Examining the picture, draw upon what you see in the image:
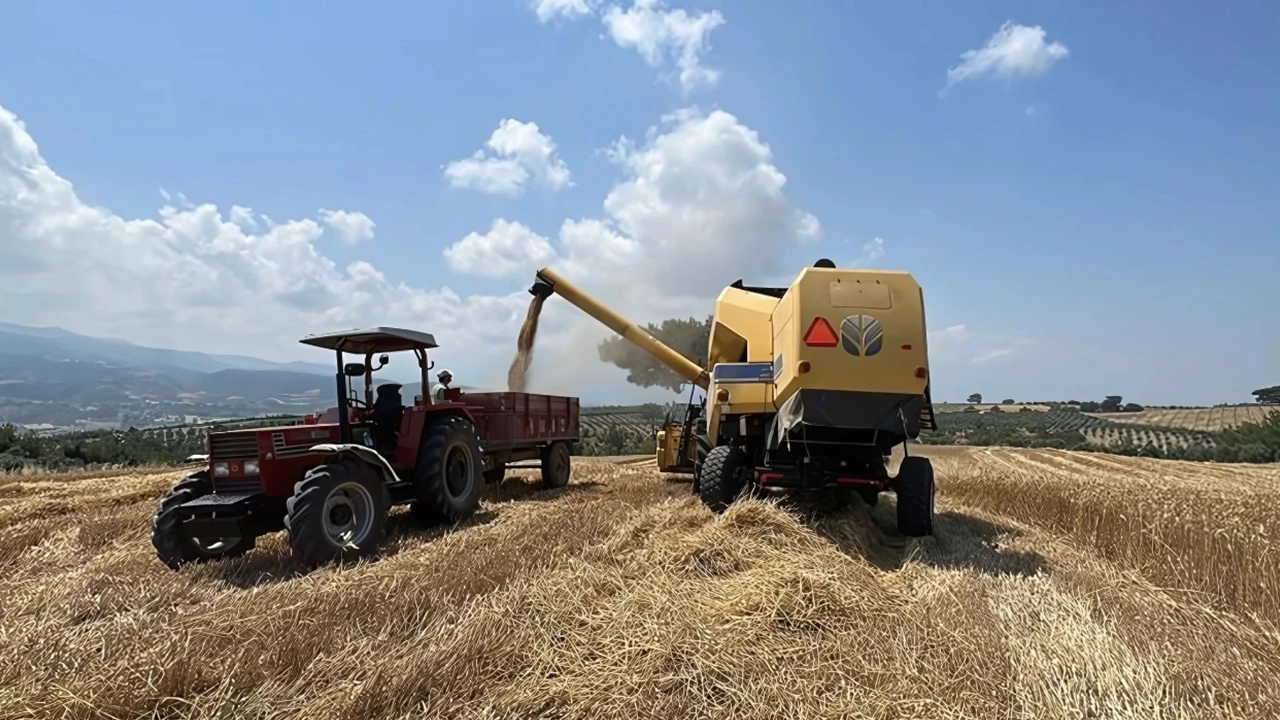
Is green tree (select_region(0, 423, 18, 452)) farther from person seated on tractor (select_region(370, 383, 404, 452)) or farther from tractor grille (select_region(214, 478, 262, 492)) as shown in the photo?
tractor grille (select_region(214, 478, 262, 492))

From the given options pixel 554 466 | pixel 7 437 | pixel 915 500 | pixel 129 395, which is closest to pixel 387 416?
pixel 554 466

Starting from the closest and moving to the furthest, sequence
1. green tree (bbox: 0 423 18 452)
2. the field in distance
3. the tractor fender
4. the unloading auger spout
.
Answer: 1. the tractor fender
2. the unloading auger spout
3. green tree (bbox: 0 423 18 452)
4. the field in distance

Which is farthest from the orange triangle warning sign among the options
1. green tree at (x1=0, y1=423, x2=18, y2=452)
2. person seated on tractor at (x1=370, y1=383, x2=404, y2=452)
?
green tree at (x1=0, y1=423, x2=18, y2=452)

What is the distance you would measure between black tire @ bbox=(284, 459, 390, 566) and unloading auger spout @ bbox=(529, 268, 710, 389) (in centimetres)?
586

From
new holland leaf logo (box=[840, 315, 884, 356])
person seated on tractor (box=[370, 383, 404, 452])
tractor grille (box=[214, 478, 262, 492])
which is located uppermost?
new holland leaf logo (box=[840, 315, 884, 356])

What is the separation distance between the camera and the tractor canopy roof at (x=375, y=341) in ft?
27.2

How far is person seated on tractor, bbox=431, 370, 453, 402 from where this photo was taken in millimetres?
9680

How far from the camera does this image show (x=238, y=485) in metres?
7.14

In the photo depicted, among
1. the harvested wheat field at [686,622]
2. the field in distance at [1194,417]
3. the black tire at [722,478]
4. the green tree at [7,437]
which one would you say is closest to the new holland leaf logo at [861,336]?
the harvested wheat field at [686,622]

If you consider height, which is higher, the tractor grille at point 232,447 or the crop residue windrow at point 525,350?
the crop residue windrow at point 525,350

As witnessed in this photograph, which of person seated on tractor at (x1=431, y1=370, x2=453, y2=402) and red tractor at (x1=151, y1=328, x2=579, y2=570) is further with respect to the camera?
person seated on tractor at (x1=431, y1=370, x2=453, y2=402)

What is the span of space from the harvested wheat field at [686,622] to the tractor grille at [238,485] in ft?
2.11

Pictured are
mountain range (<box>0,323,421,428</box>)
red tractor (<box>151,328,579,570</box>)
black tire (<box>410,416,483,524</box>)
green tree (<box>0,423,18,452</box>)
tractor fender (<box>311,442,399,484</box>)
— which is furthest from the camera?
mountain range (<box>0,323,421,428</box>)

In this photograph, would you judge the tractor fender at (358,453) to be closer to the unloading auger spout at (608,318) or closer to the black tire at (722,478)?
the black tire at (722,478)
